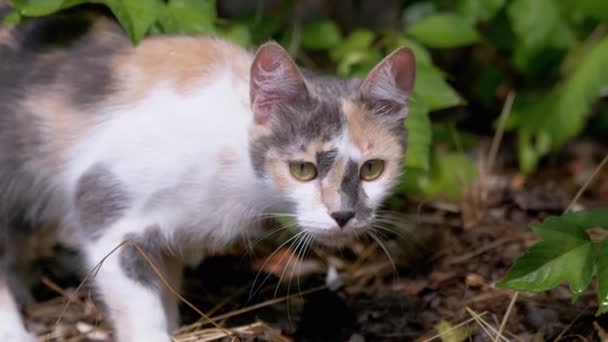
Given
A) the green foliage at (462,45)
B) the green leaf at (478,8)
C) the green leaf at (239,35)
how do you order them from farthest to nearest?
the green leaf at (478,8)
the green leaf at (239,35)
the green foliage at (462,45)

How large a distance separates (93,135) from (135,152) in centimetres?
18

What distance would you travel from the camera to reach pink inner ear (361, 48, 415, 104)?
1968mm

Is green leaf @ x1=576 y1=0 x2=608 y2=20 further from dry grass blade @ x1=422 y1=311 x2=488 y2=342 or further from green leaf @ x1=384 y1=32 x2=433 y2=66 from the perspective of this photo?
dry grass blade @ x1=422 y1=311 x2=488 y2=342

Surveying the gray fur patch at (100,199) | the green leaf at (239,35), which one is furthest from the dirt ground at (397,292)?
the green leaf at (239,35)

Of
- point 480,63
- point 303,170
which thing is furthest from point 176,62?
point 480,63

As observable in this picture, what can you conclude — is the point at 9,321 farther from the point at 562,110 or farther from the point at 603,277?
the point at 562,110

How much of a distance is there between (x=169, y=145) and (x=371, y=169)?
514 millimetres

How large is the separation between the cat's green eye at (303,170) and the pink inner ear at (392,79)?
24 centimetres

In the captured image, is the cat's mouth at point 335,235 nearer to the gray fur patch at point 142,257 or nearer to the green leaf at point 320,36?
the gray fur patch at point 142,257

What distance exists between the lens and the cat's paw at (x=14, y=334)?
7.61 feet

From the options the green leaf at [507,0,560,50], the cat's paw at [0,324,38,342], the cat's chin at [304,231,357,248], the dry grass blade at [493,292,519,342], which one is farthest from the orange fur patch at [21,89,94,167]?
the green leaf at [507,0,560,50]

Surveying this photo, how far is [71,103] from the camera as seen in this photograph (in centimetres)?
226

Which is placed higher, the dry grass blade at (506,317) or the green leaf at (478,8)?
the green leaf at (478,8)

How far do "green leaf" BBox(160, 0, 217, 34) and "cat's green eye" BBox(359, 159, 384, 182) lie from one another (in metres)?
0.69
